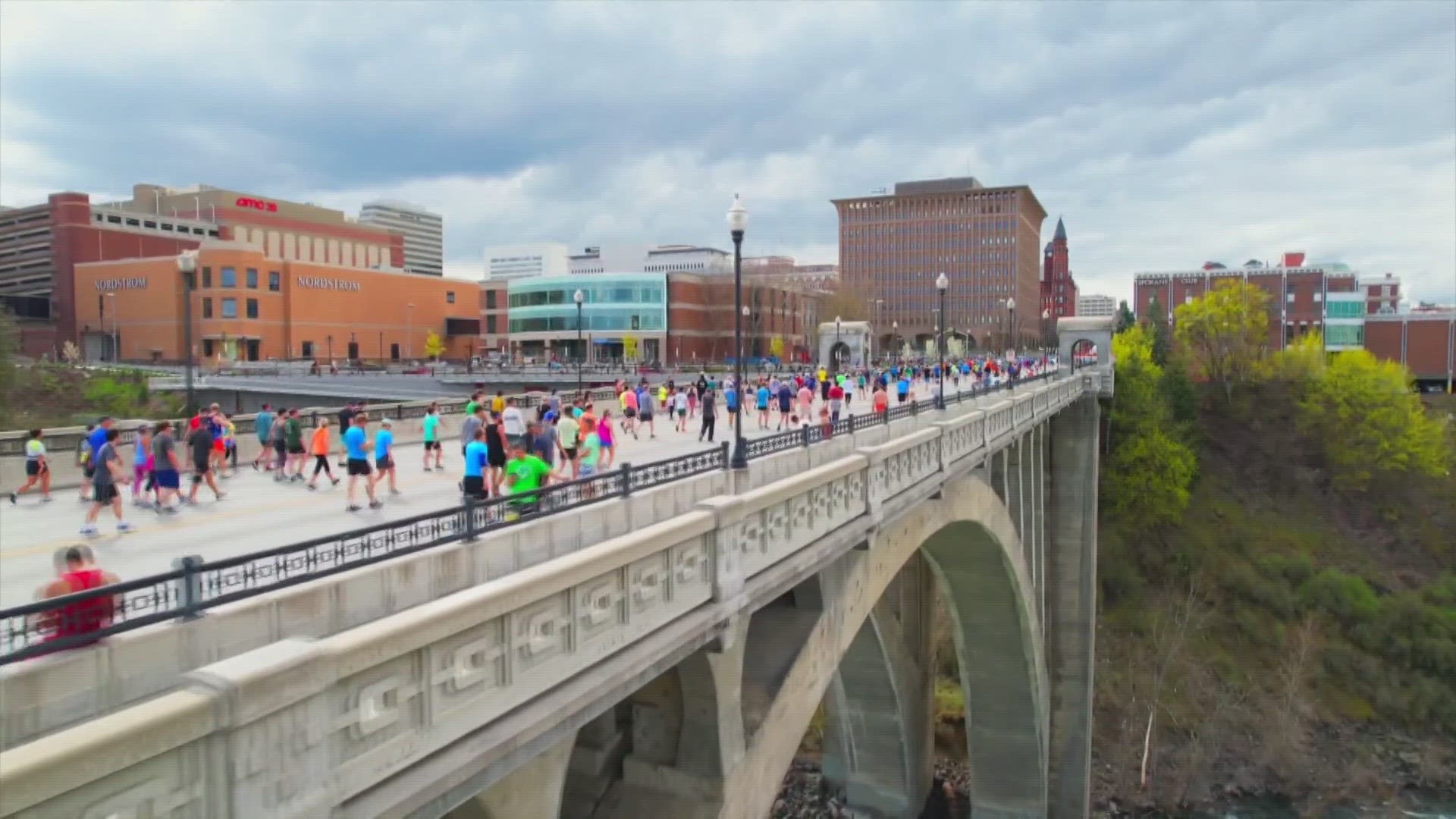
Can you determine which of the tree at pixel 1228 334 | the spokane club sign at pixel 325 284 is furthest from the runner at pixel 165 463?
the spokane club sign at pixel 325 284

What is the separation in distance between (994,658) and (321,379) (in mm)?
40667

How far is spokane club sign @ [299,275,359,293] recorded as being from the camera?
287 feet

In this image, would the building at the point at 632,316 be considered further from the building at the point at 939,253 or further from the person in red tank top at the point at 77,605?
the person in red tank top at the point at 77,605

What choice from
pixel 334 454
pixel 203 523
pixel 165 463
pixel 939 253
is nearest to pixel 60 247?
pixel 334 454

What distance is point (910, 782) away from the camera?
3195 centimetres

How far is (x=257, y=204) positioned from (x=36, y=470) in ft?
367

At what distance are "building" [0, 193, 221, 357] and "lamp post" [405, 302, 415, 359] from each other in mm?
21509

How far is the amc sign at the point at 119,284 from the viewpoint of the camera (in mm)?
86062

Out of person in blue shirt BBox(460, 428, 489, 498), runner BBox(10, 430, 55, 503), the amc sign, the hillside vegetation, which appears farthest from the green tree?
the amc sign

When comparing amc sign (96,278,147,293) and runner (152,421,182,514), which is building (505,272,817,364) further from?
runner (152,421,182,514)

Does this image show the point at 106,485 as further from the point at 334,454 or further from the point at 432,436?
the point at 334,454

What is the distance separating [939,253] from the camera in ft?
518

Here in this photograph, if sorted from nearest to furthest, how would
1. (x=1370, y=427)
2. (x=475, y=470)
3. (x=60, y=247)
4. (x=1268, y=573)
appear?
1. (x=475, y=470)
2. (x=1268, y=573)
3. (x=1370, y=427)
4. (x=60, y=247)

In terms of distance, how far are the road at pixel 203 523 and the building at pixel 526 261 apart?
154m
